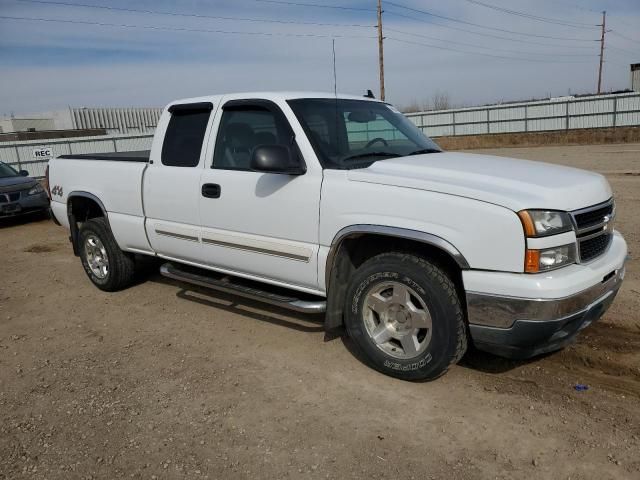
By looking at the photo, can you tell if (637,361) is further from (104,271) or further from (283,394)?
(104,271)

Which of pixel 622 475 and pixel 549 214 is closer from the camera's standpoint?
pixel 622 475

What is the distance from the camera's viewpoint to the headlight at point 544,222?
291 cm

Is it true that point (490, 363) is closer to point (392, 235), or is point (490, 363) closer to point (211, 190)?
point (392, 235)

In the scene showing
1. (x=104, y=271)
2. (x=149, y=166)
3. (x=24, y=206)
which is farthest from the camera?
(x=24, y=206)

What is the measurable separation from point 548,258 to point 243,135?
8.39 ft

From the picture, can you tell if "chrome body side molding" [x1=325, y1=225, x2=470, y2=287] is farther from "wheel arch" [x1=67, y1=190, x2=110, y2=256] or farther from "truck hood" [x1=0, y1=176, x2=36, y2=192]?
"truck hood" [x1=0, y1=176, x2=36, y2=192]

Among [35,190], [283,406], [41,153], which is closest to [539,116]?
[41,153]

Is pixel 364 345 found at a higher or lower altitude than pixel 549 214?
lower

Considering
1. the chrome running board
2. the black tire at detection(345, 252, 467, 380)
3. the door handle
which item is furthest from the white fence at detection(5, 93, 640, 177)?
the black tire at detection(345, 252, 467, 380)

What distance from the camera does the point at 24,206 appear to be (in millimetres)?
11438

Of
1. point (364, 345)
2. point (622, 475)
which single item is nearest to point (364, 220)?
point (364, 345)

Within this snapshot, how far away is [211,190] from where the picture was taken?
172 inches

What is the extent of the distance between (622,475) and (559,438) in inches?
14.6

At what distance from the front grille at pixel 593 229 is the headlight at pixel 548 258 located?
12 centimetres
